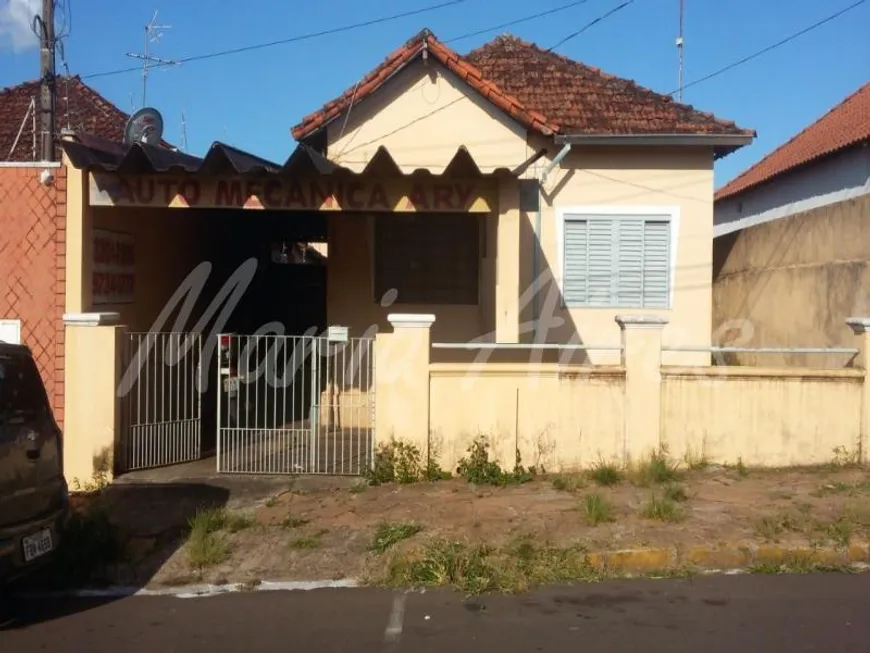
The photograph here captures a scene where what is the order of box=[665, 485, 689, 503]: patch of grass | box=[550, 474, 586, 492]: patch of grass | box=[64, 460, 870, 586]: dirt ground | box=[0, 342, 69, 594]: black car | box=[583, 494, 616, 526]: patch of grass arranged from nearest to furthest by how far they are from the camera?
1. box=[0, 342, 69, 594]: black car
2. box=[64, 460, 870, 586]: dirt ground
3. box=[583, 494, 616, 526]: patch of grass
4. box=[665, 485, 689, 503]: patch of grass
5. box=[550, 474, 586, 492]: patch of grass

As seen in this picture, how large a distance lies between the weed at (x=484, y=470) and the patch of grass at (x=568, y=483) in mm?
320

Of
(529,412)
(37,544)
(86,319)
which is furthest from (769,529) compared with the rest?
(86,319)

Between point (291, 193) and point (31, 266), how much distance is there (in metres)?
3.00

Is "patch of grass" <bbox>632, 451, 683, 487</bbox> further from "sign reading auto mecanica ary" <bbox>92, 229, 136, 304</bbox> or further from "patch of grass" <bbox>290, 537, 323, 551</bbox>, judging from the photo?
"sign reading auto mecanica ary" <bbox>92, 229, 136, 304</bbox>

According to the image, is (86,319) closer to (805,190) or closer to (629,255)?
(629,255)

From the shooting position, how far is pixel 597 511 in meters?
7.34

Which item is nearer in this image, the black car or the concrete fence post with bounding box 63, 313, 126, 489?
the black car

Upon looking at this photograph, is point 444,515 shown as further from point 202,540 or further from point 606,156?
point 606,156

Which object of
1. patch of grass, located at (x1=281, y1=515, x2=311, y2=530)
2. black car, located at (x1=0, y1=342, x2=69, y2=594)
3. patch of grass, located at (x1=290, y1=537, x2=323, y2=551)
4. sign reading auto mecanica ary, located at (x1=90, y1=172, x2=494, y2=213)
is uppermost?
sign reading auto mecanica ary, located at (x1=90, y1=172, x2=494, y2=213)

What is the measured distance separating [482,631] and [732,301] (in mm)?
11191

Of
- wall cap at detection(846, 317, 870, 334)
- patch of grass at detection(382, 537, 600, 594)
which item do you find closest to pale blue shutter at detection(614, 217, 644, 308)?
wall cap at detection(846, 317, 870, 334)

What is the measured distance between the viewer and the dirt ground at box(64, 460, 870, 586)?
682 centimetres

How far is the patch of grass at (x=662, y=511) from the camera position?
289 inches

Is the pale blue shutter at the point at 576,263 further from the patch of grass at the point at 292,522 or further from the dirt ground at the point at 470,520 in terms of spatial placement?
the patch of grass at the point at 292,522
